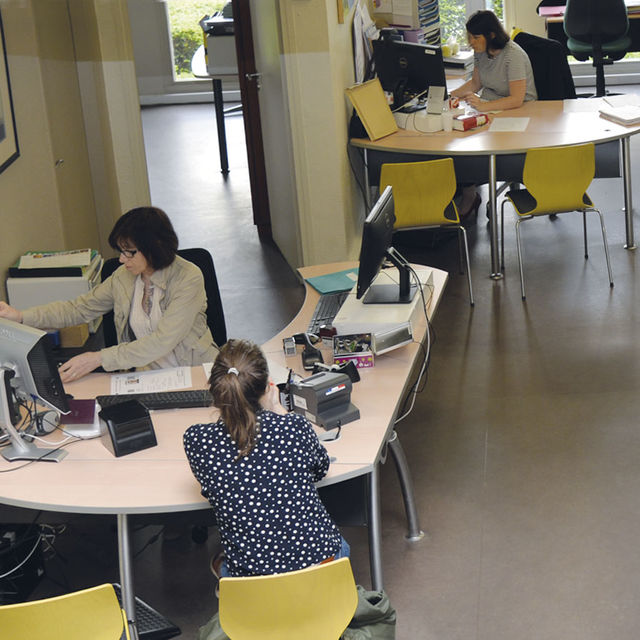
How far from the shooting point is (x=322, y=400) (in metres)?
3.00

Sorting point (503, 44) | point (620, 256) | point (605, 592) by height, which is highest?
point (503, 44)

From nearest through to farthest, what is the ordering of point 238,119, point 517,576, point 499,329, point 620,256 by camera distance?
point 517,576 → point 499,329 → point 620,256 → point 238,119

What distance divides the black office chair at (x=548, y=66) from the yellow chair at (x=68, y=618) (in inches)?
213

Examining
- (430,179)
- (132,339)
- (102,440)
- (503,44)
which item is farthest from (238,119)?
(102,440)

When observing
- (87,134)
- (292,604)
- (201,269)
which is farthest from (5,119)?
(292,604)

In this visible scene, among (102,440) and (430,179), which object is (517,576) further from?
(430,179)

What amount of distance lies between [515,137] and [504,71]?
888mm

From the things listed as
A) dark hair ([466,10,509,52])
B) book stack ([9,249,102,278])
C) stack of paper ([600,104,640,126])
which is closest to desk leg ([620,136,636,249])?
stack of paper ([600,104,640,126])

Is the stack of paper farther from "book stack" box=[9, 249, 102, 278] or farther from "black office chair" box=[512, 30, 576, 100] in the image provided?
"book stack" box=[9, 249, 102, 278]

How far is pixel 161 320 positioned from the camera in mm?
3578

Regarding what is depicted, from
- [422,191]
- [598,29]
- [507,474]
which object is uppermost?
[598,29]

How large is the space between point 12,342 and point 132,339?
0.88 metres

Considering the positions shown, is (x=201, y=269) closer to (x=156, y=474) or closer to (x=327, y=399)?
(x=327, y=399)

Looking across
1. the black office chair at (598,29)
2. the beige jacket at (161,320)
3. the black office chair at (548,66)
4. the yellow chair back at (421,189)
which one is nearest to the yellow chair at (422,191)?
the yellow chair back at (421,189)
